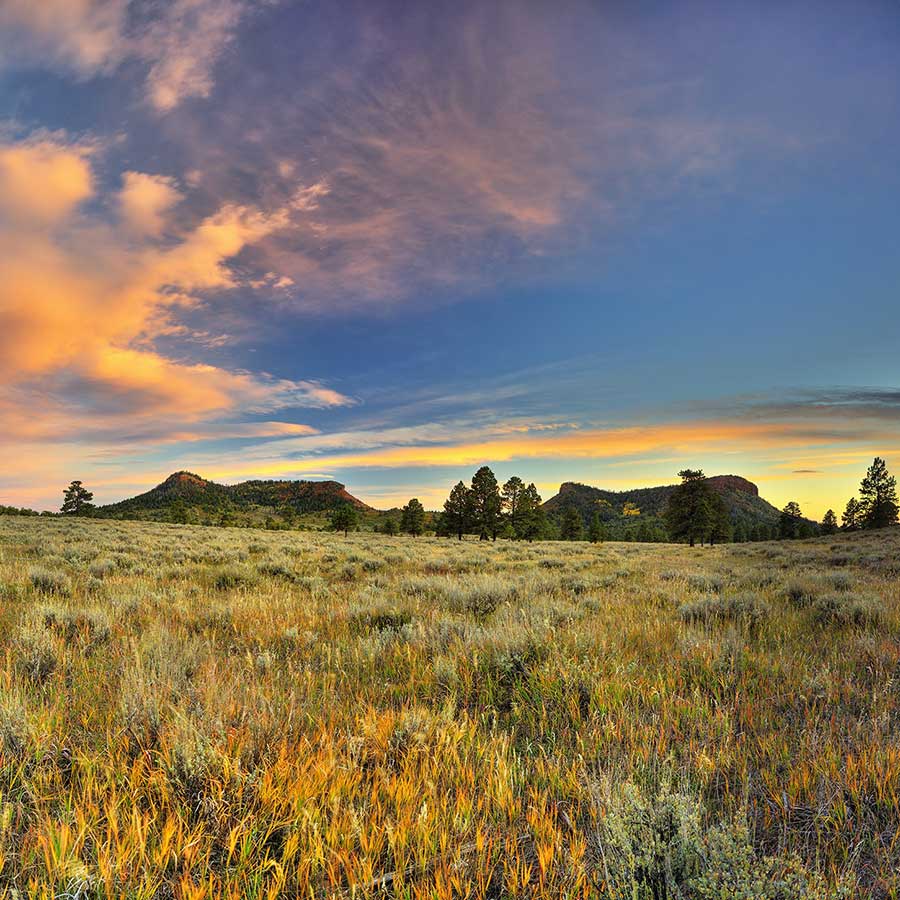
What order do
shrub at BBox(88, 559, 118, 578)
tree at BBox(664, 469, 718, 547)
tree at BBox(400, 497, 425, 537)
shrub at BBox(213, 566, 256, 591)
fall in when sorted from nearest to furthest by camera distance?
shrub at BBox(213, 566, 256, 591)
shrub at BBox(88, 559, 118, 578)
tree at BBox(664, 469, 718, 547)
tree at BBox(400, 497, 425, 537)

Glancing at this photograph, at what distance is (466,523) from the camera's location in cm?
6650

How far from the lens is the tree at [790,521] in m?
80.0

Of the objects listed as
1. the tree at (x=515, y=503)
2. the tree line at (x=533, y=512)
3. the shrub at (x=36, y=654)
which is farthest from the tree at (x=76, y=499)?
the shrub at (x=36, y=654)

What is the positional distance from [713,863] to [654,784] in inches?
34.8

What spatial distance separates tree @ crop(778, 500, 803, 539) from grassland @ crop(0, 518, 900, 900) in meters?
93.2

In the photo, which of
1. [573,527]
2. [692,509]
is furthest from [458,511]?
[692,509]

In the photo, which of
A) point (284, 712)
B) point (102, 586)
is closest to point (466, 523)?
point (102, 586)

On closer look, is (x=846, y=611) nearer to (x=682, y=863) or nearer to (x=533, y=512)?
(x=682, y=863)

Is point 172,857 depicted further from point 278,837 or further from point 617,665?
point 617,665

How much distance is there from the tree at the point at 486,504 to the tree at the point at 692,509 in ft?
77.6

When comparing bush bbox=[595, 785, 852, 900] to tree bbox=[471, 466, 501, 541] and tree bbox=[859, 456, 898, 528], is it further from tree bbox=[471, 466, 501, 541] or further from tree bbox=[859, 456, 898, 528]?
tree bbox=[859, 456, 898, 528]

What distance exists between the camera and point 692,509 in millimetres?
59094

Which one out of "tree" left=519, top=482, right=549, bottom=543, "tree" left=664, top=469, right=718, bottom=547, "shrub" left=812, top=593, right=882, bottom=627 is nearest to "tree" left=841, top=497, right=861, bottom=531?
"tree" left=664, top=469, right=718, bottom=547

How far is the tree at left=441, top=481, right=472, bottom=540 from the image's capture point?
218ft
